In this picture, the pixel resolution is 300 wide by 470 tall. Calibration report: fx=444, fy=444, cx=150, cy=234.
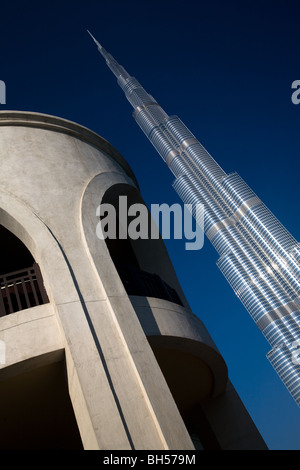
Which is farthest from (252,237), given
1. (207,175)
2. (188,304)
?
(188,304)

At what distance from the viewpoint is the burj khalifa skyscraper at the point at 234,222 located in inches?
2286

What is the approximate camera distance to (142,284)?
9367 millimetres

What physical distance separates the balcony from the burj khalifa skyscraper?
47.9 meters

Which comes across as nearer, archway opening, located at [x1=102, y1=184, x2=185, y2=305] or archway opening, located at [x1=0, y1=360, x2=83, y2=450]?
archway opening, located at [x1=0, y1=360, x2=83, y2=450]

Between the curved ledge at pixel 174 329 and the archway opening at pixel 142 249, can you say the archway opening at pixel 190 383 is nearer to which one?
the curved ledge at pixel 174 329

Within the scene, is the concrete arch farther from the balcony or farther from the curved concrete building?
the balcony

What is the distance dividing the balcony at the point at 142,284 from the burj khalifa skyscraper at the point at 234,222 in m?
47.9

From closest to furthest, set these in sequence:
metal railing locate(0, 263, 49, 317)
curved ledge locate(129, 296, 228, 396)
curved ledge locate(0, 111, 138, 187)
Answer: metal railing locate(0, 263, 49, 317)
curved ledge locate(129, 296, 228, 396)
curved ledge locate(0, 111, 138, 187)

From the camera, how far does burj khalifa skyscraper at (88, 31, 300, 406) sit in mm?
58062

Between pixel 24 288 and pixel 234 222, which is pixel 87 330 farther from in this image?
pixel 234 222

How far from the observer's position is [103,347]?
22.1ft

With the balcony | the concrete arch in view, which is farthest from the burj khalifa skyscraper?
the concrete arch

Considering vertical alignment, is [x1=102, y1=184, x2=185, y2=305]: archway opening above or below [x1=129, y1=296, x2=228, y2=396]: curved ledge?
above

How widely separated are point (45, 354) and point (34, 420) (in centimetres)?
275
